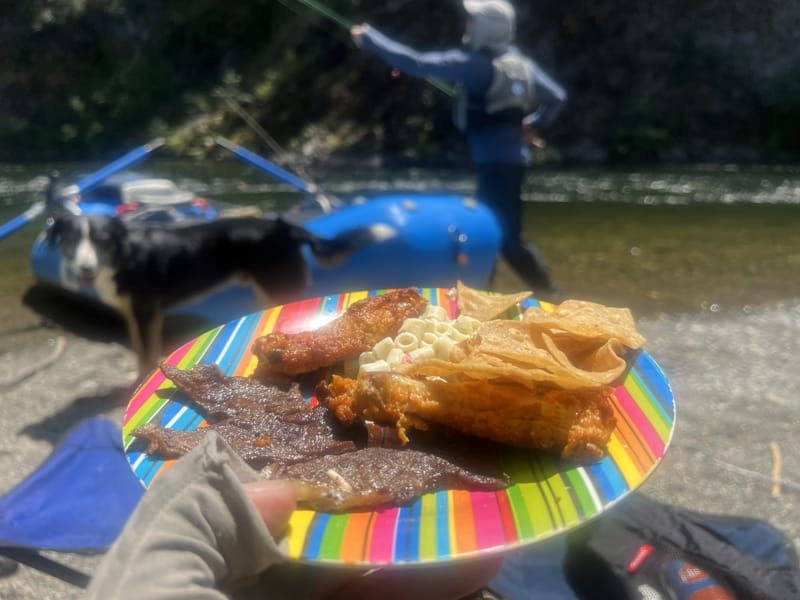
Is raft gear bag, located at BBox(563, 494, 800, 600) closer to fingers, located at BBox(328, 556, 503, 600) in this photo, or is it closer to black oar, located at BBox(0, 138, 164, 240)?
fingers, located at BBox(328, 556, 503, 600)

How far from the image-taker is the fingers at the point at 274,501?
1.49m

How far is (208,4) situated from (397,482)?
24.1m

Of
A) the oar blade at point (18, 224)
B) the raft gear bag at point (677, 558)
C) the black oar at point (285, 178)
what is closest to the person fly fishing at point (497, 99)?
the black oar at point (285, 178)

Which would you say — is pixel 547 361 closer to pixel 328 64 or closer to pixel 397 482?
pixel 397 482

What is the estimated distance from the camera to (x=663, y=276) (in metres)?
6.92

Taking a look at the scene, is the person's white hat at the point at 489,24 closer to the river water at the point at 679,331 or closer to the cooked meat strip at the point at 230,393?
the river water at the point at 679,331

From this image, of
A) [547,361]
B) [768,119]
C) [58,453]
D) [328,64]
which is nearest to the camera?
[547,361]

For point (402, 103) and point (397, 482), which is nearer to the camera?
point (397, 482)

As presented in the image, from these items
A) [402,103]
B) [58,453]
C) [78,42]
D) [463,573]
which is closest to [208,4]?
[78,42]

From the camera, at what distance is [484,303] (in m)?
2.53

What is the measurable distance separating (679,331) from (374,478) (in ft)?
13.9

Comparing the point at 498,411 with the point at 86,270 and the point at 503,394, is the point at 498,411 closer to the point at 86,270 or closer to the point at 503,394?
the point at 503,394

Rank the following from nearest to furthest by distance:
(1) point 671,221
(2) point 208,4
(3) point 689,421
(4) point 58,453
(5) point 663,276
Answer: (4) point 58,453 → (3) point 689,421 → (5) point 663,276 → (1) point 671,221 → (2) point 208,4

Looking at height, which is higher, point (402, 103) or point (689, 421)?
point (689, 421)
